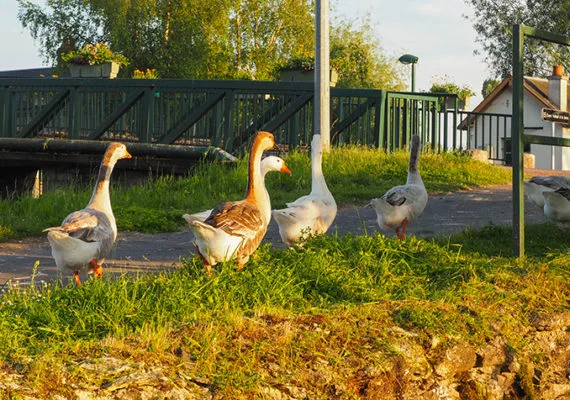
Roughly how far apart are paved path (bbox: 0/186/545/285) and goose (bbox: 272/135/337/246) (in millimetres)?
421

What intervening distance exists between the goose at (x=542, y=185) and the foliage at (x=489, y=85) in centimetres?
5005

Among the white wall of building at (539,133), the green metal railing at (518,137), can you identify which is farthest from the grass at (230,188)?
the white wall of building at (539,133)

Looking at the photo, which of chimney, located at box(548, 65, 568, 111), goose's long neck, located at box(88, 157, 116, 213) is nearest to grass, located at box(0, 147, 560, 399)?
goose's long neck, located at box(88, 157, 116, 213)

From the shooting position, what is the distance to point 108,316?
235 inches

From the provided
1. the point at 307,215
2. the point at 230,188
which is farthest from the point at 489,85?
the point at 307,215

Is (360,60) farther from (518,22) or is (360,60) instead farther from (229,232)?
(229,232)

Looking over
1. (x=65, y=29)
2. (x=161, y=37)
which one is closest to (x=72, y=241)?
(x=161, y=37)

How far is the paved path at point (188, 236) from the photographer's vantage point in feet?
30.4

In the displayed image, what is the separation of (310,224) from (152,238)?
121 inches

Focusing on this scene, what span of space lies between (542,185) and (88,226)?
4.93 metres

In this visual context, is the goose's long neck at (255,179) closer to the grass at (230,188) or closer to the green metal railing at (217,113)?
the grass at (230,188)

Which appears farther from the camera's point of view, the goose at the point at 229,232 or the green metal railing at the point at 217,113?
the green metal railing at the point at 217,113

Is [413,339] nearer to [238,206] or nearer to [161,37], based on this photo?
[238,206]

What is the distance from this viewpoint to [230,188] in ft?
48.4
